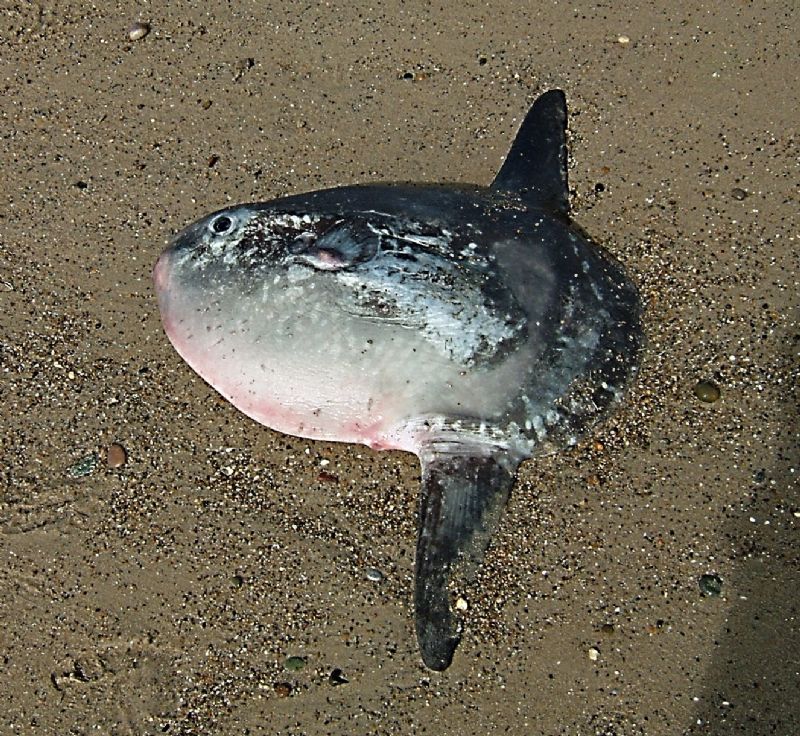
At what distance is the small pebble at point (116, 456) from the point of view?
4188mm

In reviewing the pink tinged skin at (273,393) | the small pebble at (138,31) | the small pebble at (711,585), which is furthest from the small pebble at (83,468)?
the small pebble at (711,585)

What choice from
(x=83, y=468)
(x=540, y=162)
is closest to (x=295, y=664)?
(x=83, y=468)

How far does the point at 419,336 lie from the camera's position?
11.8 feet

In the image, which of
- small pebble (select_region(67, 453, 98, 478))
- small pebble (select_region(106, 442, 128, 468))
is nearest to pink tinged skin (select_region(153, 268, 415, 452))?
small pebble (select_region(106, 442, 128, 468))

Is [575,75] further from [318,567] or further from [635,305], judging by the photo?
[318,567]

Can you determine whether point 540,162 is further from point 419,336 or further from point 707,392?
point 707,392

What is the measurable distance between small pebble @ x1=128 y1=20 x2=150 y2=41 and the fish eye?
1.83m

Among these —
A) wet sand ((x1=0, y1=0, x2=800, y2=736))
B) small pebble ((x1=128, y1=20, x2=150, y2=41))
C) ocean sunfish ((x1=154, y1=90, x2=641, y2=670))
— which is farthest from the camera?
small pebble ((x1=128, y1=20, x2=150, y2=41))

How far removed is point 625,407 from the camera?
13.5 ft

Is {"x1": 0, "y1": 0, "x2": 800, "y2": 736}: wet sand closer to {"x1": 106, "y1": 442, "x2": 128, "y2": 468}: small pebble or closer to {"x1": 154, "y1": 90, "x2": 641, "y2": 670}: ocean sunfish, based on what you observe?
{"x1": 106, "y1": 442, "x2": 128, "y2": 468}: small pebble

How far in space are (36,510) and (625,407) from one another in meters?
3.42

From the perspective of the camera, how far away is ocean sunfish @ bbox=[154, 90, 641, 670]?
359 cm

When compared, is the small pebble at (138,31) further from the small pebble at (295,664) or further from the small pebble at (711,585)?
the small pebble at (711,585)

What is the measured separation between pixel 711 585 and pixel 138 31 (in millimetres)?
4855
